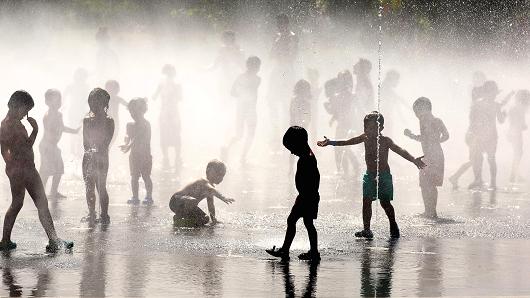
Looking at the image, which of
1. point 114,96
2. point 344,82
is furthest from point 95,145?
point 344,82

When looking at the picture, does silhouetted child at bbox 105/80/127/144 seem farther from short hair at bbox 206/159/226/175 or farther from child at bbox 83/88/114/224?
short hair at bbox 206/159/226/175

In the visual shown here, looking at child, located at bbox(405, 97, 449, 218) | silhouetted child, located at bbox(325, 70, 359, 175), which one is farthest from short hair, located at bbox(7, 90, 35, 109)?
silhouetted child, located at bbox(325, 70, 359, 175)

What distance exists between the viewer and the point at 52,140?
18875 mm

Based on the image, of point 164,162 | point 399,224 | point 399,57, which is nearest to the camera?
point 399,224

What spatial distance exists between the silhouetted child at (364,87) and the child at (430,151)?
27.1 ft

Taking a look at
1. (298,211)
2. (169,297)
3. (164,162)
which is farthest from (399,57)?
(169,297)

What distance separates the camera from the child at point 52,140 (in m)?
18.5

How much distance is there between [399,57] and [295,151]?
27526 millimetres

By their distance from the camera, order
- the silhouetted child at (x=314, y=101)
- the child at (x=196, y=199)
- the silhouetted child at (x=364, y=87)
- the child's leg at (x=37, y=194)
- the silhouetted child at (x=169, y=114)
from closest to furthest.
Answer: the child's leg at (x=37, y=194) → the child at (x=196, y=199) → the silhouetted child at (x=364, y=87) → the silhouetted child at (x=169, y=114) → the silhouetted child at (x=314, y=101)

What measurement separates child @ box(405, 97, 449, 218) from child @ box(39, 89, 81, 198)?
5.46 metres

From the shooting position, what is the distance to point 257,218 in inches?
610

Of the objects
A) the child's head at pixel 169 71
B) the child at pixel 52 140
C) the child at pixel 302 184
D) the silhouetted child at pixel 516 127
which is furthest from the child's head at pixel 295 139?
the child's head at pixel 169 71

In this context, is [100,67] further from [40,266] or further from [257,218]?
[40,266]

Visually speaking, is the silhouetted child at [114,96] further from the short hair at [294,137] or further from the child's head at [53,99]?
the short hair at [294,137]
